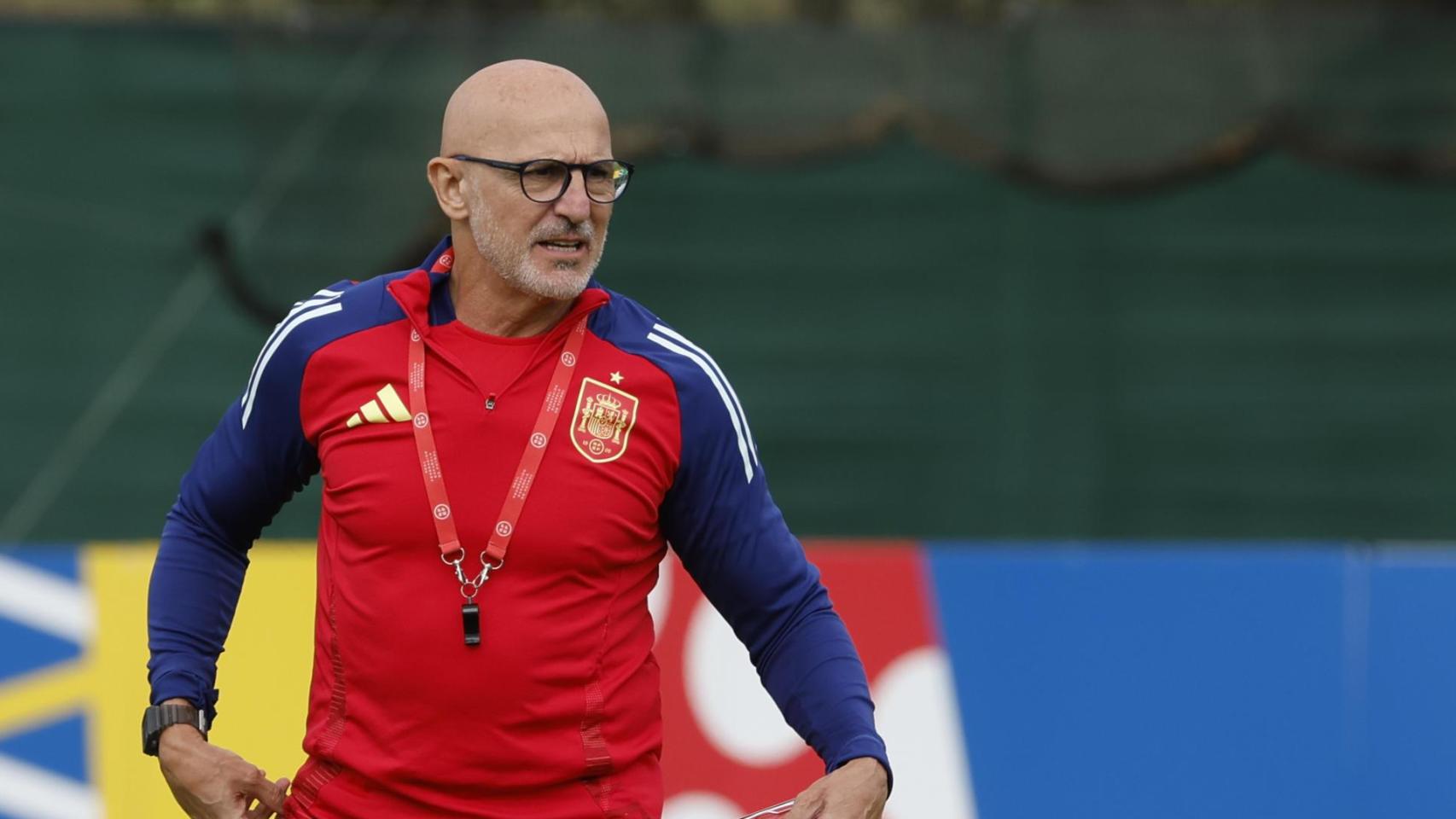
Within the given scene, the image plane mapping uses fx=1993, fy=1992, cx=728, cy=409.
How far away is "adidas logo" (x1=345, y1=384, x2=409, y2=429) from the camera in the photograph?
10.0ft

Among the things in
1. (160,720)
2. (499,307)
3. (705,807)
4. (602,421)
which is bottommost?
(705,807)

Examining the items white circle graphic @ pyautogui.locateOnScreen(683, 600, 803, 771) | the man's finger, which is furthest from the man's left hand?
white circle graphic @ pyautogui.locateOnScreen(683, 600, 803, 771)

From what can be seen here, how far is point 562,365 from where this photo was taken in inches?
122

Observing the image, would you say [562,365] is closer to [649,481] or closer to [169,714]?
[649,481]

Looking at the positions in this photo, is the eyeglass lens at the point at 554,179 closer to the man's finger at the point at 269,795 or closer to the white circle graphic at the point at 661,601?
the man's finger at the point at 269,795

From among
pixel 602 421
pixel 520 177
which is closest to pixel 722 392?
pixel 602 421

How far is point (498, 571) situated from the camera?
9.79 feet

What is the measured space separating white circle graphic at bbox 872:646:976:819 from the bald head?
2.61m

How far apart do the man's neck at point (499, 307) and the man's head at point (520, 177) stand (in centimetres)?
3

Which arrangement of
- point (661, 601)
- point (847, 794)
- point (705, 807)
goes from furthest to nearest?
1. point (661, 601)
2. point (705, 807)
3. point (847, 794)

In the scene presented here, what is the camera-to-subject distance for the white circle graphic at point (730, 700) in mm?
5305

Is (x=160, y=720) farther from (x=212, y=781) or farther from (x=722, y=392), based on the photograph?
(x=722, y=392)

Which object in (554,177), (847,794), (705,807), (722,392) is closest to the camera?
(847,794)

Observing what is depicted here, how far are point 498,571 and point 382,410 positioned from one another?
318 millimetres
